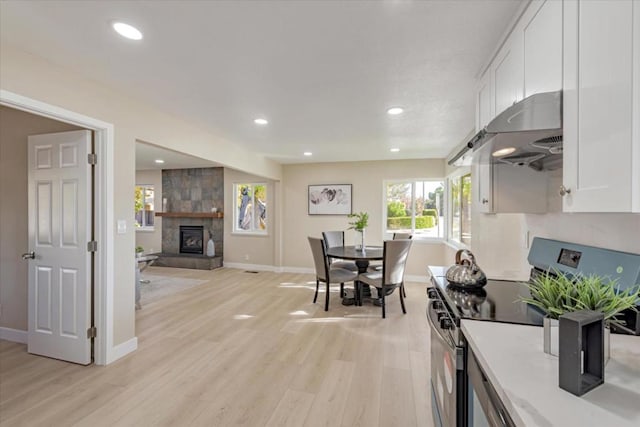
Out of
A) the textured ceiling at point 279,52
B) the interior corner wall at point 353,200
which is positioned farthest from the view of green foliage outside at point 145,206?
the textured ceiling at point 279,52

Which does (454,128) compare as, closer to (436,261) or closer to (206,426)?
(436,261)

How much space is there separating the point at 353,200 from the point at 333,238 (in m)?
1.23

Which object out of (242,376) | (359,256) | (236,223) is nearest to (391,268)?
(359,256)

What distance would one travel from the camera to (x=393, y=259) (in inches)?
142

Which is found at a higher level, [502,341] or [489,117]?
[489,117]

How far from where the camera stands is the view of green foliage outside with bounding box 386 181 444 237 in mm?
5676

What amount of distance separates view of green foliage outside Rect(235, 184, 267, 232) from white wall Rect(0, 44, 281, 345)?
3115 millimetres

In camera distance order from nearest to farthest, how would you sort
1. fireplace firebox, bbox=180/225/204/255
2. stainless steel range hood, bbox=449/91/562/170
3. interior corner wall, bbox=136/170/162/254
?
1. stainless steel range hood, bbox=449/91/562/170
2. fireplace firebox, bbox=180/225/204/255
3. interior corner wall, bbox=136/170/162/254

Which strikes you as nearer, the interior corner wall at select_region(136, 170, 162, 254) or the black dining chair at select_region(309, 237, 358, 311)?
the black dining chair at select_region(309, 237, 358, 311)

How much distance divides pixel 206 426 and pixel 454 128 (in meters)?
3.80

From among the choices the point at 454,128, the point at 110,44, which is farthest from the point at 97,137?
the point at 454,128

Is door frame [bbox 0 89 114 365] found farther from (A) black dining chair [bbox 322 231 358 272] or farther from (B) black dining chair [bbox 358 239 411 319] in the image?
(A) black dining chair [bbox 322 231 358 272]

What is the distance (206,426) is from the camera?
1.82 m

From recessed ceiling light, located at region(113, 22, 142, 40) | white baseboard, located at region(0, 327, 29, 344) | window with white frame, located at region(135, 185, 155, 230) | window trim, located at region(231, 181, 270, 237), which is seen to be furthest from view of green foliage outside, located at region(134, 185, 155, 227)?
recessed ceiling light, located at region(113, 22, 142, 40)
